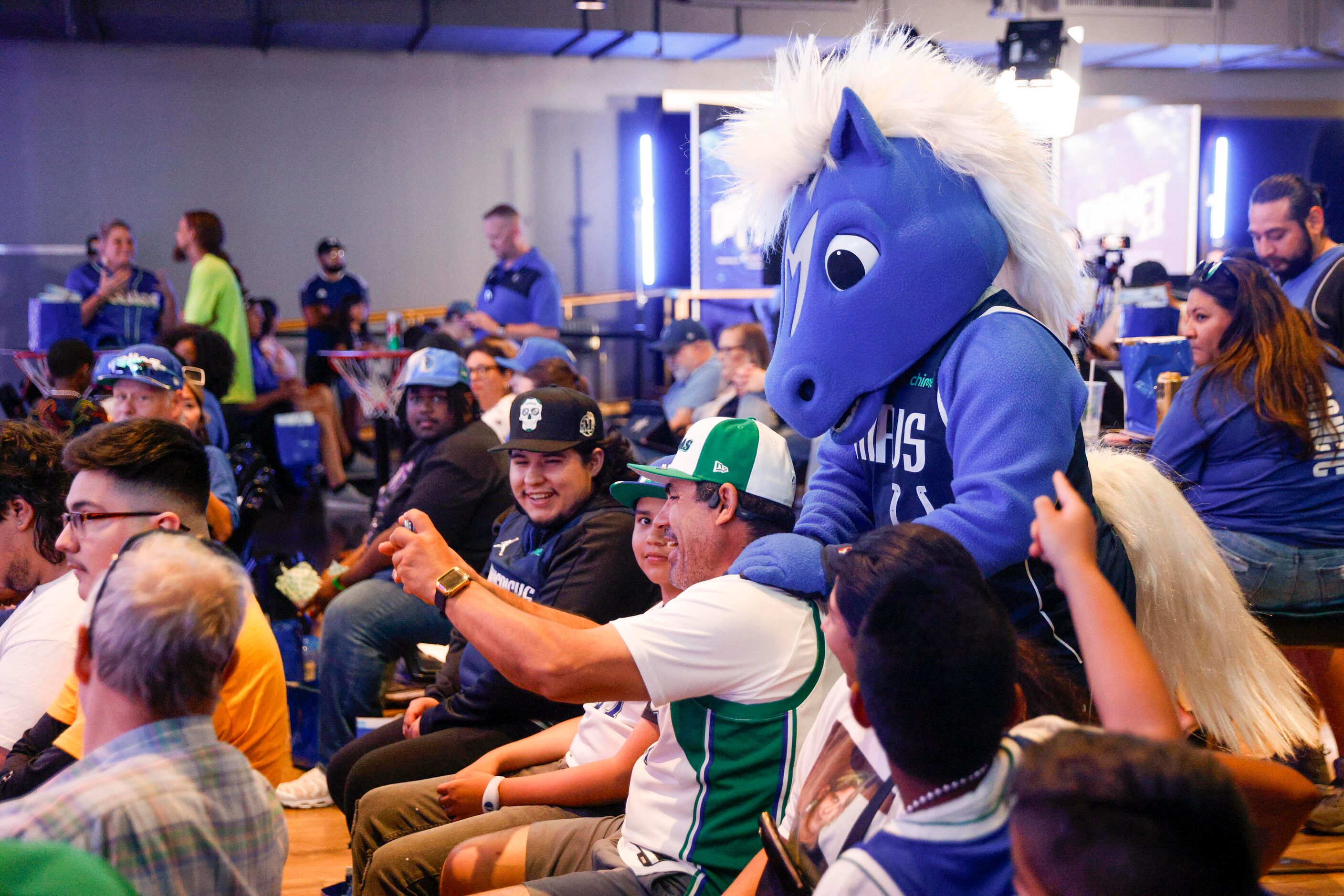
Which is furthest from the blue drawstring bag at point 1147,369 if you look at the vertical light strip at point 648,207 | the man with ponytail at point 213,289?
the vertical light strip at point 648,207

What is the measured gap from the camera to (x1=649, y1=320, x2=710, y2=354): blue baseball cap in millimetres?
6160

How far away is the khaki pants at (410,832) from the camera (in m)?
2.07

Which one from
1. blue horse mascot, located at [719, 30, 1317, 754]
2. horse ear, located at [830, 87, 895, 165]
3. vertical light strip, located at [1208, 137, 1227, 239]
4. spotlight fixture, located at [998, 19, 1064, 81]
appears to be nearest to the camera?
blue horse mascot, located at [719, 30, 1317, 754]

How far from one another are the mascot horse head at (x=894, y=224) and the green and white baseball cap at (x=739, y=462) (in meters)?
0.13

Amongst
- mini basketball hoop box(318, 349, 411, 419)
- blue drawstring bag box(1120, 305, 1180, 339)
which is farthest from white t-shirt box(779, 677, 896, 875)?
mini basketball hoop box(318, 349, 411, 419)

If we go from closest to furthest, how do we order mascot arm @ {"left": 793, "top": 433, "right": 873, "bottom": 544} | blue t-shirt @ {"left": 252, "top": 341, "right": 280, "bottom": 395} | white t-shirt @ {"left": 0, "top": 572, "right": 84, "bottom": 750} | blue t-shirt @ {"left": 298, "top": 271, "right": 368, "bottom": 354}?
mascot arm @ {"left": 793, "top": 433, "right": 873, "bottom": 544}, white t-shirt @ {"left": 0, "top": 572, "right": 84, "bottom": 750}, blue t-shirt @ {"left": 252, "top": 341, "right": 280, "bottom": 395}, blue t-shirt @ {"left": 298, "top": 271, "right": 368, "bottom": 354}

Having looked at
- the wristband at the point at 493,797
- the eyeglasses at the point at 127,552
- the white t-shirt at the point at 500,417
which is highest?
the eyeglasses at the point at 127,552

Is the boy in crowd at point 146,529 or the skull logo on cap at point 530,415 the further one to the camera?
the skull logo on cap at point 530,415

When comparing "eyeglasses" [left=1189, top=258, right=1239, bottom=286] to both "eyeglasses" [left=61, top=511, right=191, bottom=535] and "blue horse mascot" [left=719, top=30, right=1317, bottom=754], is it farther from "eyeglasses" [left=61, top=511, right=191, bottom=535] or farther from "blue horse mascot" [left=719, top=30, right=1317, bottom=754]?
"eyeglasses" [left=61, top=511, right=191, bottom=535]

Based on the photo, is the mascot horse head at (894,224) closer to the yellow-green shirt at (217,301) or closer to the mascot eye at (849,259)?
the mascot eye at (849,259)

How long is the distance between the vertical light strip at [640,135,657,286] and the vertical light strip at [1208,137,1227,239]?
211 inches

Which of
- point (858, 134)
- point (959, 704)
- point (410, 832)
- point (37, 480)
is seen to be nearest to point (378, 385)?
point (37, 480)

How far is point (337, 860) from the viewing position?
2910mm

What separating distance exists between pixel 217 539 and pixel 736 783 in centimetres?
220
